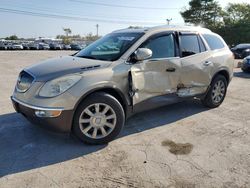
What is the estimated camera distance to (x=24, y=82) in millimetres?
3811

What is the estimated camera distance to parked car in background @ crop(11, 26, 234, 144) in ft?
11.5

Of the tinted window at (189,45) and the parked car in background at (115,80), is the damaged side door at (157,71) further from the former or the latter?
the tinted window at (189,45)

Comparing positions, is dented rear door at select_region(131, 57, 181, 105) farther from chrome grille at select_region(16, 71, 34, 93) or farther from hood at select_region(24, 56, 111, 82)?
chrome grille at select_region(16, 71, 34, 93)

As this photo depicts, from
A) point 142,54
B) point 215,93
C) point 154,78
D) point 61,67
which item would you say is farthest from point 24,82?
point 215,93

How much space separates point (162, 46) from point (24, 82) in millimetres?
2284

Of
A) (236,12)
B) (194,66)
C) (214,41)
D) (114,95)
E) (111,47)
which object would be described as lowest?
(114,95)

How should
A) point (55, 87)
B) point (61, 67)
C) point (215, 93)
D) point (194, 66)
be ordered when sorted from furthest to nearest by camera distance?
point (215, 93), point (194, 66), point (61, 67), point (55, 87)

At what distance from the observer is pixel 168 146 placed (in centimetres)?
381

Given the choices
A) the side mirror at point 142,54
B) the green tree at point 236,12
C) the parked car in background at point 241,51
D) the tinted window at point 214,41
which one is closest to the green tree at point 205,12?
the green tree at point 236,12

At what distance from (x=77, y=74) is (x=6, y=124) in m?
1.90

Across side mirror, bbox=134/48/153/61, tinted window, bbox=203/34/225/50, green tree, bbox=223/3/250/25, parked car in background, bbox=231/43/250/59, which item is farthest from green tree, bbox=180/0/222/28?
side mirror, bbox=134/48/153/61

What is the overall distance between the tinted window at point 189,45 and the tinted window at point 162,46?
0.85 feet

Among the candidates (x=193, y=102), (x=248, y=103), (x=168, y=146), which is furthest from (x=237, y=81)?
(x=168, y=146)

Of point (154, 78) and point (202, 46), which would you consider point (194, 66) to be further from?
point (154, 78)
